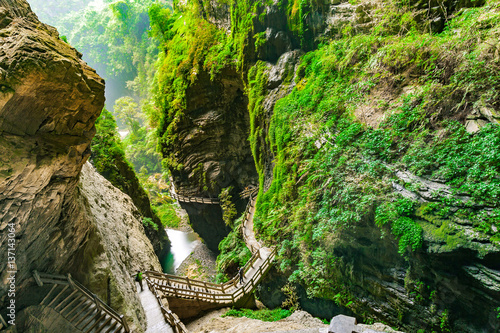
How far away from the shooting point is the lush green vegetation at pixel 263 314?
923cm

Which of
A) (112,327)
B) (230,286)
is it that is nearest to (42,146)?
(112,327)

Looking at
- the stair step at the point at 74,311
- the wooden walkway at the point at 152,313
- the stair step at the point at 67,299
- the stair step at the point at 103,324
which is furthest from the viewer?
the wooden walkway at the point at 152,313

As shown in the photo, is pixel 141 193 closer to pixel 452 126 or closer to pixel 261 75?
→ pixel 261 75

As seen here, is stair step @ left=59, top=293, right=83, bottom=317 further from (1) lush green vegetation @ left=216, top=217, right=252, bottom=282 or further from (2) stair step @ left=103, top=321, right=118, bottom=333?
(1) lush green vegetation @ left=216, top=217, right=252, bottom=282

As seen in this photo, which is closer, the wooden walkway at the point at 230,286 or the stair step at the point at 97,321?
the stair step at the point at 97,321

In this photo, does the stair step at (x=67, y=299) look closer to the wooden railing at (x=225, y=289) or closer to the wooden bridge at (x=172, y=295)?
the wooden bridge at (x=172, y=295)

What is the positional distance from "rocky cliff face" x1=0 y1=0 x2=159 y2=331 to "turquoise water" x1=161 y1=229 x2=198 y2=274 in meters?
15.6

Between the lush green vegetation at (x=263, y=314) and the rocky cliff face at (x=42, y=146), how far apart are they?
5.54 meters

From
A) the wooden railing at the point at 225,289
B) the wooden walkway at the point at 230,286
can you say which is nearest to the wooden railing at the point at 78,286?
the wooden walkway at the point at 230,286

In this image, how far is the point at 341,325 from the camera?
3.26 m

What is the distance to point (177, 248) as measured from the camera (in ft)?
79.5

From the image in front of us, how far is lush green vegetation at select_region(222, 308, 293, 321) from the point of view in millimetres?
9227

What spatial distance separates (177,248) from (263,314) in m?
16.9

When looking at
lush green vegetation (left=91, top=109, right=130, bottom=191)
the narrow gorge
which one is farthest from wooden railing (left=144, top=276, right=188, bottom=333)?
lush green vegetation (left=91, top=109, right=130, bottom=191)
